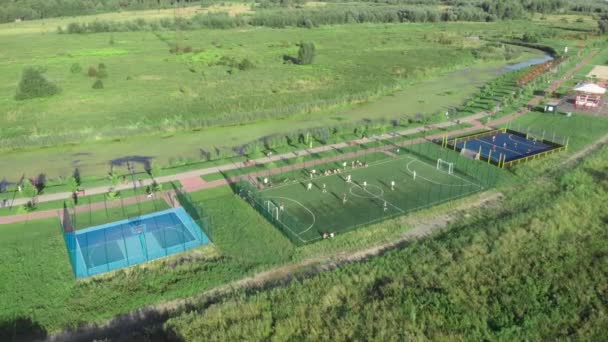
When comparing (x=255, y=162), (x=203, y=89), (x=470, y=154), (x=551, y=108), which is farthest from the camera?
(x=203, y=89)

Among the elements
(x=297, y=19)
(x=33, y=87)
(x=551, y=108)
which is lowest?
(x=551, y=108)

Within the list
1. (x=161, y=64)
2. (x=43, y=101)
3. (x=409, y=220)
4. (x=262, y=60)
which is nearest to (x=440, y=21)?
(x=262, y=60)

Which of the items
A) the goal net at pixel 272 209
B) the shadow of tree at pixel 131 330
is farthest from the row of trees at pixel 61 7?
the shadow of tree at pixel 131 330

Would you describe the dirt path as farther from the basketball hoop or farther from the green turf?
the green turf

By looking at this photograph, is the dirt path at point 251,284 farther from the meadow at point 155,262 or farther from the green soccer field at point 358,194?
the green soccer field at point 358,194

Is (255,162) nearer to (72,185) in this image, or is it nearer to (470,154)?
(72,185)

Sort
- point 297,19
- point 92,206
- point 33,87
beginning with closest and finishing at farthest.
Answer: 1. point 92,206
2. point 33,87
3. point 297,19

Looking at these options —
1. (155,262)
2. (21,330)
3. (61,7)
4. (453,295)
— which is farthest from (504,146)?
(61,7)

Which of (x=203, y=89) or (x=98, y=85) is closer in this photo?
(x=203, y=89)

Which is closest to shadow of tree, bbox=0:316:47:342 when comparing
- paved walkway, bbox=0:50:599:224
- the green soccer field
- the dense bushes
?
paved walkway, bbox=0:50:599:224
